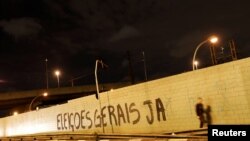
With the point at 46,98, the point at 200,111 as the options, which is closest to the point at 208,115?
the point at 200,111

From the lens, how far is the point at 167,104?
19.2m

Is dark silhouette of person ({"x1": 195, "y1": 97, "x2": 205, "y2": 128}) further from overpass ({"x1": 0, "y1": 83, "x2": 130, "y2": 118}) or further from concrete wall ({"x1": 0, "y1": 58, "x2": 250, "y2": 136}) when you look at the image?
overpass ({"x1": 0, "y1": 83, "x2": 130, "y2": 118})

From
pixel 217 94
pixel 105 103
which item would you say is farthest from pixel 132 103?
pixel 217 94

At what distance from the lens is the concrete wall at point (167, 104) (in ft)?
51.3

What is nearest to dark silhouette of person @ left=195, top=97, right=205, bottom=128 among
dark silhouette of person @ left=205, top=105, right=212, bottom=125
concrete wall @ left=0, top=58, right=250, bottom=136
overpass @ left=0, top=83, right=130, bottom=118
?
dark silhouette of person @ left=205, top=105, right=212, bottom=125

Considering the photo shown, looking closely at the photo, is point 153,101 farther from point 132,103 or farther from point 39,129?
point 39,129

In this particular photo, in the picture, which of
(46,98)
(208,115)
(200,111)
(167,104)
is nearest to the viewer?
(200,111)

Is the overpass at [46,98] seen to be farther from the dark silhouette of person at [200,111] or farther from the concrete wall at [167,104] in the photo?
the dark silhouette of person at [200,111]

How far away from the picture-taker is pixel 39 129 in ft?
115

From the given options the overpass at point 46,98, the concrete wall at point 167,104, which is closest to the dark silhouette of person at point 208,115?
the concrete wall at point 167,104

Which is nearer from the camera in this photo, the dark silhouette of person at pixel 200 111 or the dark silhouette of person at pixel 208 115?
the dark silhouette of person at pixel 200 111

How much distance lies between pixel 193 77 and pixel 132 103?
5571mm

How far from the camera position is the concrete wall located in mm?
15648

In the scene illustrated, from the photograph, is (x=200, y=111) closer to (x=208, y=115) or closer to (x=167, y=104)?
(x=208, y=115)
